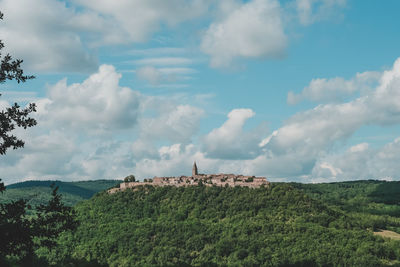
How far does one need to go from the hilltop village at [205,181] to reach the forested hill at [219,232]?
306 cm

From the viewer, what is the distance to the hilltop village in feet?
472

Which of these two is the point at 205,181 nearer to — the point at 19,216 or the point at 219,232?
the point at 219,232

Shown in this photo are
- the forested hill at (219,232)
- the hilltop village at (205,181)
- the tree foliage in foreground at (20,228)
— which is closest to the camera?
the tree foliage in foreground at (20,228)

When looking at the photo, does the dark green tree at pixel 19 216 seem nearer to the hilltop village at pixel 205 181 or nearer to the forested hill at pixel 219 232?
the forested hill at pixel 219 232

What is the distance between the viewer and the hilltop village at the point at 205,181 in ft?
472

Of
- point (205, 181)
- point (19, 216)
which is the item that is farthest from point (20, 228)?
point (205, 181)

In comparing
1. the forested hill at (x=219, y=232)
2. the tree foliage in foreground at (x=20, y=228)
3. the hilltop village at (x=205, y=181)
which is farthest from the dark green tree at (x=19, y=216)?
the hilltop village at (x=205, y=181)

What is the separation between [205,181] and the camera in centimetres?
15150

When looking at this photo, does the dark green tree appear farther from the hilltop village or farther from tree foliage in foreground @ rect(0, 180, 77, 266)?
the hilltop village

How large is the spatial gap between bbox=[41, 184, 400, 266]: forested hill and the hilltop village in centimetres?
306

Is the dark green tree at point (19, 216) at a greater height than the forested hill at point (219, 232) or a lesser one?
greater

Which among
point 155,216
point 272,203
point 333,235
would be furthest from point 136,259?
point 333,235

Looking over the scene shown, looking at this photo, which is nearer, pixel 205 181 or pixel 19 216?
pixel 19 216

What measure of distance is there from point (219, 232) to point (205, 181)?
29858 mm
